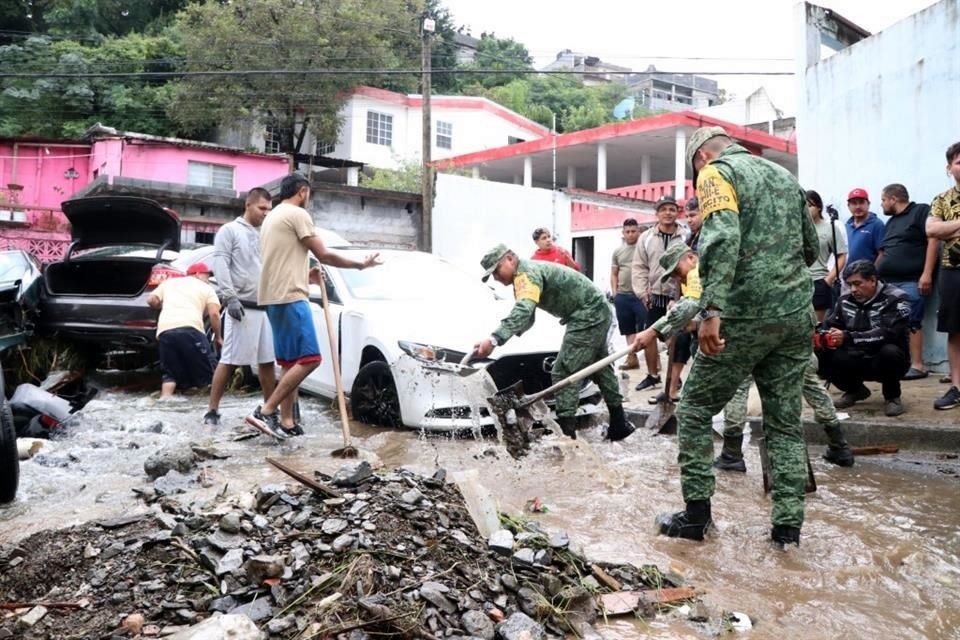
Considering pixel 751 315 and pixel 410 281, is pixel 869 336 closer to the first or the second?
pixel 751 315

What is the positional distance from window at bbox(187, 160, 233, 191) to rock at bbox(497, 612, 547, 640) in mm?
24317

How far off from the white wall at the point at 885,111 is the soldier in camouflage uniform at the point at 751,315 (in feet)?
15.3

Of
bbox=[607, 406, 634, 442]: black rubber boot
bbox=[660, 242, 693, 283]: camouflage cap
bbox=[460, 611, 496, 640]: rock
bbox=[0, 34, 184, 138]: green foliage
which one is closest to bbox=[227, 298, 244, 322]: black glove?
bbox=[607, 406, 634, 442]: black rubber boot

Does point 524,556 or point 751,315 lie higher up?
point 751,315

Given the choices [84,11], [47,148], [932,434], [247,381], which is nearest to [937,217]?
[932,434]

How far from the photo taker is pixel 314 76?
96.9 feet

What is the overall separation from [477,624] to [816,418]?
3323mm

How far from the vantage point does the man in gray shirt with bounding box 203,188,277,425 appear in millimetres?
5824

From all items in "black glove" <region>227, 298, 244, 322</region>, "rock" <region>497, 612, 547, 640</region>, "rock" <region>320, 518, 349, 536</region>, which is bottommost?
"rock" <region>497, 612, 547, 640</region>

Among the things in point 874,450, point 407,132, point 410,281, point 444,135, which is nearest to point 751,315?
point 874,450

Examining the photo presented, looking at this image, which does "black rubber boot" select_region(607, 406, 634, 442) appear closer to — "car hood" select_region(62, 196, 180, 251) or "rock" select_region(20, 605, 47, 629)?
"rock" select_region(20, 605, 47, 629)

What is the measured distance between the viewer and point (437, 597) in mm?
2443

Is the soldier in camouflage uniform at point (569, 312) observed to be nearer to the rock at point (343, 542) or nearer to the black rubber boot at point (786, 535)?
the black rubber boot at point (786, 535)

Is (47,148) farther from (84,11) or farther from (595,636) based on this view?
(595,636)
